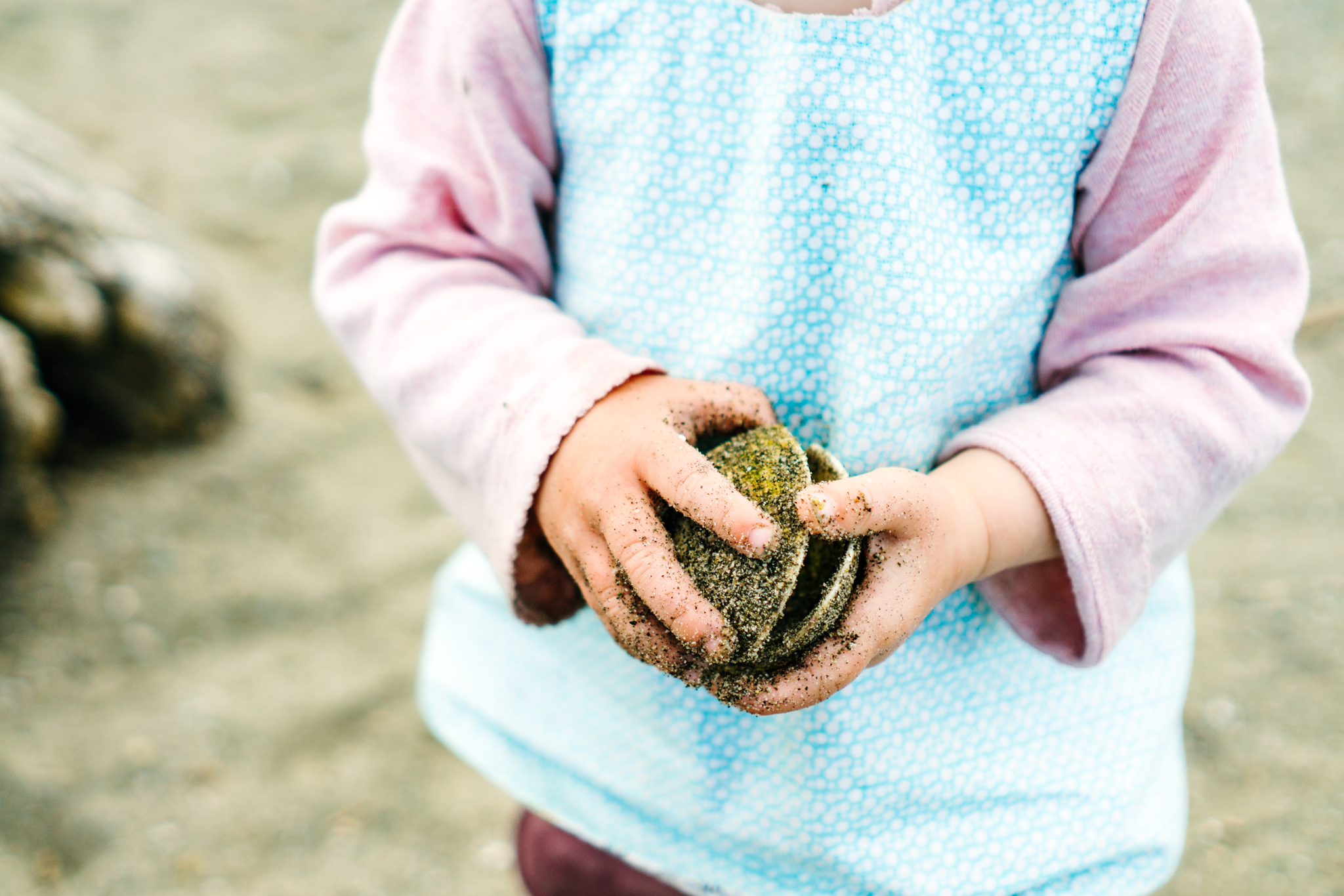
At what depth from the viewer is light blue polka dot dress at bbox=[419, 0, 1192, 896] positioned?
0.89 m

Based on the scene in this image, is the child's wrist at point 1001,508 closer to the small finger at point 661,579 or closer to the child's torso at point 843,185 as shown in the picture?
the child's torso at point 843,185

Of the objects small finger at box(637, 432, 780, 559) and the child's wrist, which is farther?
the child's wrist

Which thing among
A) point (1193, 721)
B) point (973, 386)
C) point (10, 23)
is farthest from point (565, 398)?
point (10, 23)

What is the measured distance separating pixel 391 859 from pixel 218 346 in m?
1.49

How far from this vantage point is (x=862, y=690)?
1.00m

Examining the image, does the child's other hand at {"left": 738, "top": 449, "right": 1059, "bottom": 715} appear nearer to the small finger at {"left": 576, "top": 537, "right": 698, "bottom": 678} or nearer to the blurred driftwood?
the small finger at {"left": 576, "top": 537, "right": 698, "bottom": 678}

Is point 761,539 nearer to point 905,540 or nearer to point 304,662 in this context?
point 905,540

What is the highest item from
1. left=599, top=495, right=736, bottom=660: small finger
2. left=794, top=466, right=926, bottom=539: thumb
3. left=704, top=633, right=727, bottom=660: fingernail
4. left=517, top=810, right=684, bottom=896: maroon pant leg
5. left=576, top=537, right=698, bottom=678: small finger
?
left=794, top=466, right=926, bottom=539: thumb

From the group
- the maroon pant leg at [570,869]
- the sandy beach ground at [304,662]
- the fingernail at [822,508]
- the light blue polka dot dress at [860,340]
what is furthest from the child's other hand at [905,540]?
the sandy beach ground at [304,662]

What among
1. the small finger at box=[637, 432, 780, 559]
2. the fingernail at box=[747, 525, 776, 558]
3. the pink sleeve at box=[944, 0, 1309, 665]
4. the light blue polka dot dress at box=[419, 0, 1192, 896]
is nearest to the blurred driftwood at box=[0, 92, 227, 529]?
the light blue polka dot dress at box=[419, 0, 1192, 896]

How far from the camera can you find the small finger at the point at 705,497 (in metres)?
0.76

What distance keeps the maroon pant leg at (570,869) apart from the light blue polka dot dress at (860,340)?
0.13m

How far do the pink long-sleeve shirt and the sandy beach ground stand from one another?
3.53 ft

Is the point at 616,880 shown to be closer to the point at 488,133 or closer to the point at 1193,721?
the point at 488,133
